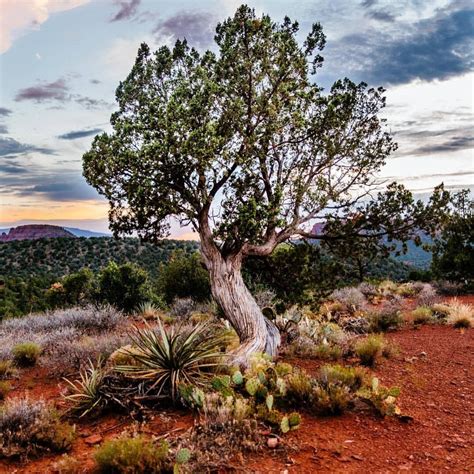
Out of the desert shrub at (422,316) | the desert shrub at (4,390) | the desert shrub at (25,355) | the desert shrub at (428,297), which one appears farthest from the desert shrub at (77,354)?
the desert shrub at (428,297)

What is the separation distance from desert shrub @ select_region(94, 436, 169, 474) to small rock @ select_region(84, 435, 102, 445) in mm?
940

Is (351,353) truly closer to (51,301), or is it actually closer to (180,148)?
(180,148)

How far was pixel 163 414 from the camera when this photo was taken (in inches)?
232

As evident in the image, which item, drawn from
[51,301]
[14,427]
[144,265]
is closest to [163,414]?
[14,427]

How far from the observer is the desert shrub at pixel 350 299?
16.6m

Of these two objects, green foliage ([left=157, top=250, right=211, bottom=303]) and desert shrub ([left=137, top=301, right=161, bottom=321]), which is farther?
green foliage ([left=157, top=250, right=211, bottom=303])

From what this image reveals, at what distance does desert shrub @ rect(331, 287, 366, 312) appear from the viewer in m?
16.6

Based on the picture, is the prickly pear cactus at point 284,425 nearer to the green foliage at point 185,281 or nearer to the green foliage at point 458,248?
the green foliage at point 185,281

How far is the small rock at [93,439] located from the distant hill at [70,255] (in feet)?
95.4

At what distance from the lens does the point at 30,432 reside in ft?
17.1

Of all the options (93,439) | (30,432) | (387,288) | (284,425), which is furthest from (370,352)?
(387,288)

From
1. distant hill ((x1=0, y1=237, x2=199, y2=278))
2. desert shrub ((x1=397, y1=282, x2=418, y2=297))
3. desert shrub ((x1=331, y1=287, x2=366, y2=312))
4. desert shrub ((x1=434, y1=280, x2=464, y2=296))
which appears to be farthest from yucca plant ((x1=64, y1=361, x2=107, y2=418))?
distant hill ((x1=0, y1=237, x2=199, y2=278))

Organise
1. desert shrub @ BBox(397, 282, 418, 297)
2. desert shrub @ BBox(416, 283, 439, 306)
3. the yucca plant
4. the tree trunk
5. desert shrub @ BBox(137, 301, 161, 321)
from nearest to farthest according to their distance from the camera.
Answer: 1. the yucca plant
2. the tree trunk
3. desert shrub @ BBox(137, 301, 161, 321)
4. desert shrub @ BBox(416, 283, 439, 306)
5. desert shrub @ BBox(397, 282, 418, 297)

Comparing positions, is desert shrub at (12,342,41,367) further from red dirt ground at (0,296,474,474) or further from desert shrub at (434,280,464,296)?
desert shrub at (434,280,464,296)
